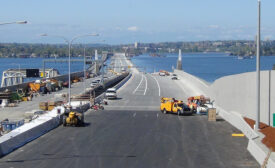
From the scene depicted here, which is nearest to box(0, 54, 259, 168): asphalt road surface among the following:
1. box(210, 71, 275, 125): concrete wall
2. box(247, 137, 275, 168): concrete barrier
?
box(247, 137, 275, 168): concrete barrier

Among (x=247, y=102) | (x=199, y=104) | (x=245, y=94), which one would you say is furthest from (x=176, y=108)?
(x=247, y=102)

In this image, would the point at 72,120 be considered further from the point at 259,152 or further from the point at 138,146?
the point at 259,152

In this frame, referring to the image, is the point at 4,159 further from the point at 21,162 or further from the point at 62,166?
the point at 62,166

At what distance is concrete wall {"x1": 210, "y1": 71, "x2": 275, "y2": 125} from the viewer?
3016 centimetres

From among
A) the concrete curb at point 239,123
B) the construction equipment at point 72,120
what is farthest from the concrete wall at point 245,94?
the construction equipment at point 72,120

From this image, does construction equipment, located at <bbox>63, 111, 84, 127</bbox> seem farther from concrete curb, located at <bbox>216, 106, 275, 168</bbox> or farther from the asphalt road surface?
concrete curb, located at <bbox>216, 106, 275, 168</bbox>

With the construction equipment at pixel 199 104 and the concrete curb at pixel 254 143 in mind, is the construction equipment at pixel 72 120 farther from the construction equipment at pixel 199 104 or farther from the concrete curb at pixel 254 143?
the construction equipment at pixel 199 104

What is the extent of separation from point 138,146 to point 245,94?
541 inches

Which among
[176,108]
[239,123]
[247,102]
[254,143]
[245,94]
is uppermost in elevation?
[245,94]

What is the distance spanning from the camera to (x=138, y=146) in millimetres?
26625

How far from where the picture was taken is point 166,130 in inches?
1319

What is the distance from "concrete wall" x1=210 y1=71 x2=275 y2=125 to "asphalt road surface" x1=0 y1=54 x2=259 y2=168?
88.1 inches

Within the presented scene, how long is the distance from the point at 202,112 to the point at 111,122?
10.9 meters

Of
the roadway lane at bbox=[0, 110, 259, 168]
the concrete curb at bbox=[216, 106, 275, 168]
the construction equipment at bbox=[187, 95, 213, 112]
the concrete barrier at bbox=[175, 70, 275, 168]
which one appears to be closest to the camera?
the concrete curb at bbox=[216, 106, 275, 168]
